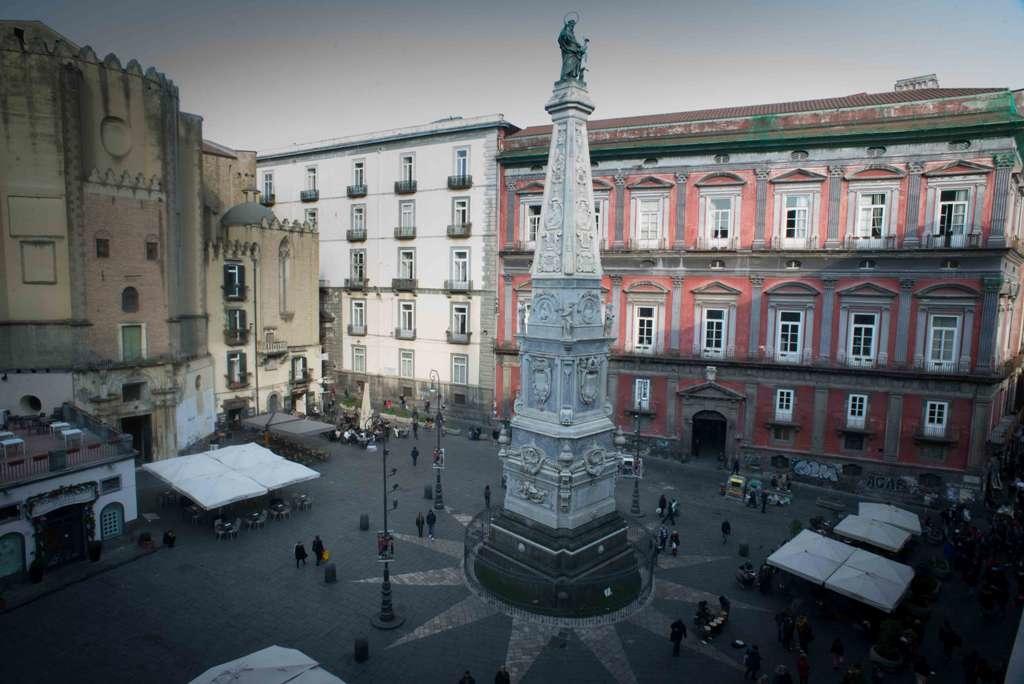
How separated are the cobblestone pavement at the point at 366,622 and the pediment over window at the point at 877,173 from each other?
1692cm

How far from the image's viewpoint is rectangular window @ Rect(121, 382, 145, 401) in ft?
104

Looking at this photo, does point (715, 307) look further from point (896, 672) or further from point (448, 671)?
point (448, 671)

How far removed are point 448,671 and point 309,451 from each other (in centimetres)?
2021

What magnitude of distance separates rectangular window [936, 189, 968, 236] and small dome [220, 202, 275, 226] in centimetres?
3833

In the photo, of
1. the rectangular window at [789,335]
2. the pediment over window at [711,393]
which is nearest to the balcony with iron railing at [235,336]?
the pediment over window at [711,393]

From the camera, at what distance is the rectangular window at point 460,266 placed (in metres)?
41.7

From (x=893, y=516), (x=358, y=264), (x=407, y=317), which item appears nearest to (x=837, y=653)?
(x=893, y=516)

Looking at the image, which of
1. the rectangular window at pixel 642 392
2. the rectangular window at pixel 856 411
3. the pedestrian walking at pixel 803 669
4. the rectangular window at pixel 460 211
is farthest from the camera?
the rectangular window at pixel 460 211

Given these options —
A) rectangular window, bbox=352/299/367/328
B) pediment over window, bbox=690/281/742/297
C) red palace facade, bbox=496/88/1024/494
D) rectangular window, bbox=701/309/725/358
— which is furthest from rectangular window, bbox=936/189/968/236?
rectangular window, bbox=352/299/367/328

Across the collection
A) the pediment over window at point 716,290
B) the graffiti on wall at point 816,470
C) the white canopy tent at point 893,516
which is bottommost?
the graffiti on wall at point 816,470

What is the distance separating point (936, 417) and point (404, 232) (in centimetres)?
3254

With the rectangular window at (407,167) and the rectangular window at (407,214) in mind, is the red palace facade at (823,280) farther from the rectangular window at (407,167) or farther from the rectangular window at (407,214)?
the rectangular window at (407,214)

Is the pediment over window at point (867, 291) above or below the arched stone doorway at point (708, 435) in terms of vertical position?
above

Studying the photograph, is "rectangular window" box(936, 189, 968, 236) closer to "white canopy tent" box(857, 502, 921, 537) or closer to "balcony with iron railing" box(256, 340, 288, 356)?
"white canopy tent" box(857, 502, 921, 537)
